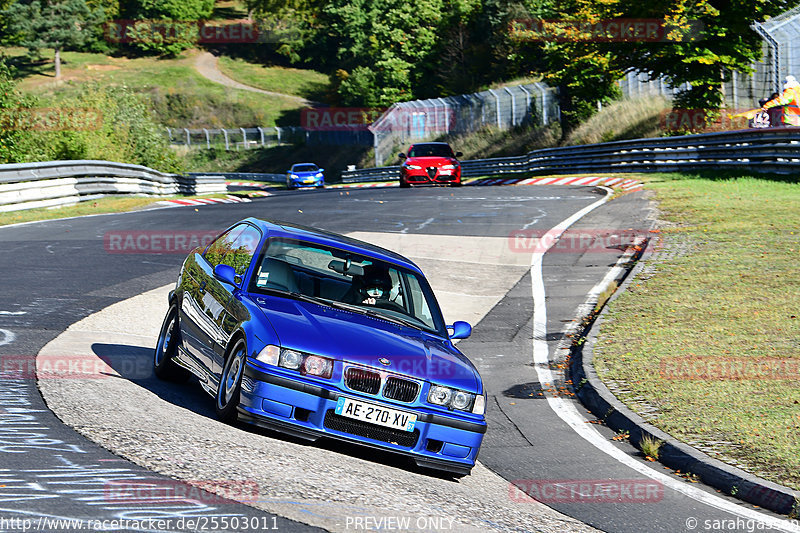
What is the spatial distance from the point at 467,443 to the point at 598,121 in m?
41.3

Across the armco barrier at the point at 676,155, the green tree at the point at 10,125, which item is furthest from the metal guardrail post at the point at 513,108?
the green tree at the point at 10,125

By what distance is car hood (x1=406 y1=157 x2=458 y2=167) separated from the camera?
1435 inches

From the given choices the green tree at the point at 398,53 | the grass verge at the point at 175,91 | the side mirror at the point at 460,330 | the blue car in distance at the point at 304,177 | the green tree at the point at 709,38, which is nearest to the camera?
the side mirror at the point at 460,330

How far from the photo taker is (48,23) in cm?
10931

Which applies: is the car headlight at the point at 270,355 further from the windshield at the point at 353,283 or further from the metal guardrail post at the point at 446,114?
the metal guardrail post at the point at 446,114

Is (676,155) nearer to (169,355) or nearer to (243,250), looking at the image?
(243,250)

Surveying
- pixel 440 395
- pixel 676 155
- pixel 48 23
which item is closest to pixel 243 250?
pixel 440 395

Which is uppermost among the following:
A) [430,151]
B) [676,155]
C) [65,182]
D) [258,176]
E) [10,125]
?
[10,125]

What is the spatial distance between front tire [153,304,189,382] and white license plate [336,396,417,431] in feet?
7.60

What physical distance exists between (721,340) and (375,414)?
226 inches

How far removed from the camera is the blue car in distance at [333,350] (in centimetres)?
682

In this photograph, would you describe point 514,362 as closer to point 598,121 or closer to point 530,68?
point 598,121

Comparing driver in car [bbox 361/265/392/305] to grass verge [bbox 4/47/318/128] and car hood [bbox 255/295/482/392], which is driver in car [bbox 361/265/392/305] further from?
grass verge [bbox 4/47/318/128]

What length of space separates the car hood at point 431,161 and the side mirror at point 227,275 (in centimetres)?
2861
